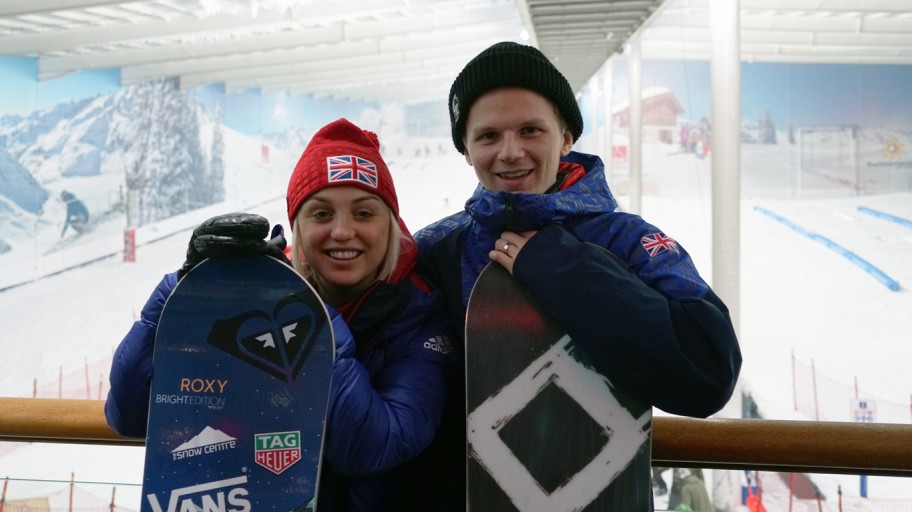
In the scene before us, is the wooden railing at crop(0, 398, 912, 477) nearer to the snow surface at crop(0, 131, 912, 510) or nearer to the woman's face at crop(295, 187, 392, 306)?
the woman's face at crop(295, 187, 392, 306)

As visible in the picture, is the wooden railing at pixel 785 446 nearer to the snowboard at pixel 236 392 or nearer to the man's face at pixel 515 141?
the man's face at pixel 515 141

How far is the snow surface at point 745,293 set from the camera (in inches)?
344

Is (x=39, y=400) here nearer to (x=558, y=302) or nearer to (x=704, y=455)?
(x=558, y=302)

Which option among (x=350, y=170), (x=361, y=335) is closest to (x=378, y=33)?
(x=350, y=170)

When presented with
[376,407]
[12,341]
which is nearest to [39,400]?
[376,407]

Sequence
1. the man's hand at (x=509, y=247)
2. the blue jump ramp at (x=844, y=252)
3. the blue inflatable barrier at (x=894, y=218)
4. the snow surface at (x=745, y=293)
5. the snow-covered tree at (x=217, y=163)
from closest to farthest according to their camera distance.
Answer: the man's hand at (x=509, y=247) → the snow surface at (x=745, y=293) → the blue inflatable barrier at (x=894, y=218) → the blue jump ramp at (x=844, y=252) → the snow-covered tree at (x=217, y=163)

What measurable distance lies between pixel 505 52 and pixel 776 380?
30.5 feet

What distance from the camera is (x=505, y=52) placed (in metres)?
0.97

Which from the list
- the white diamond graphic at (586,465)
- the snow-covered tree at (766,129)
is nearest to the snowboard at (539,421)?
the white diamond graphic at (586,465)

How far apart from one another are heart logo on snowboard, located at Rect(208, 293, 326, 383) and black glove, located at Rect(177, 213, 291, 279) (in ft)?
0.31

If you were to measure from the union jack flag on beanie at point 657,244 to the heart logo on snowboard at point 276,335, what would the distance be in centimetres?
48

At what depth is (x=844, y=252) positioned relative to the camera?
11320 millimetres

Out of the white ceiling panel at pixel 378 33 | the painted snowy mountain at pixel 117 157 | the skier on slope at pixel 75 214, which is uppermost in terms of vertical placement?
the white ceiling panel at pixel 378 33

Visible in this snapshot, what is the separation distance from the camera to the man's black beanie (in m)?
0.96
